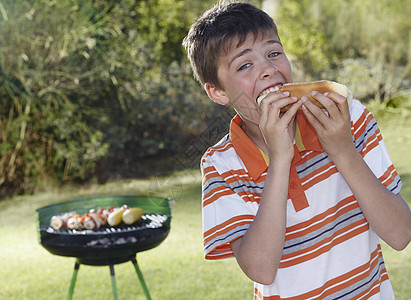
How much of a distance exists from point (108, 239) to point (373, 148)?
5.78 feet

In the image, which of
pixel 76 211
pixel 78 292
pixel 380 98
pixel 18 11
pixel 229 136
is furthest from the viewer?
pixel 380 98

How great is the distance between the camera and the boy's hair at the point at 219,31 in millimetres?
1449

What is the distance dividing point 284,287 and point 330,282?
4.6 inches

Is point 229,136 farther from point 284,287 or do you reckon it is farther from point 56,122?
point 56,122

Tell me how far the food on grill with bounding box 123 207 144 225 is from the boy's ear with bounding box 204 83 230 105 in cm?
157

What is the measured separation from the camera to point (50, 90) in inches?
279

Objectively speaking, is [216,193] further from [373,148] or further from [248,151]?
[373,148]

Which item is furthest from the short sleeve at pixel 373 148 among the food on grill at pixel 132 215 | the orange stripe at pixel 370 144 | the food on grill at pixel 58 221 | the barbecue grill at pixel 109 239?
the food on grill at pixel 58 221

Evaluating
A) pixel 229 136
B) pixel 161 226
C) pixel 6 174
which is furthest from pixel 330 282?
pixel 6 174

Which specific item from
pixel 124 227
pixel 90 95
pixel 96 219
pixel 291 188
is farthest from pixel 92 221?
pixel 90 95

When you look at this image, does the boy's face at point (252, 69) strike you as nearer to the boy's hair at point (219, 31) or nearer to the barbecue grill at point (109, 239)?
the boy's hair at point (219, 31)

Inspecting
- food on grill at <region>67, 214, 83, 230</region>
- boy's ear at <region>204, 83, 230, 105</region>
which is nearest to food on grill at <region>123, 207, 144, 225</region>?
food on grill at <region>67, 214, 83, 230</region>

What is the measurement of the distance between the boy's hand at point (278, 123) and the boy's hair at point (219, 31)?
26 centimetres

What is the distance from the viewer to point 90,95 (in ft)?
24.6
